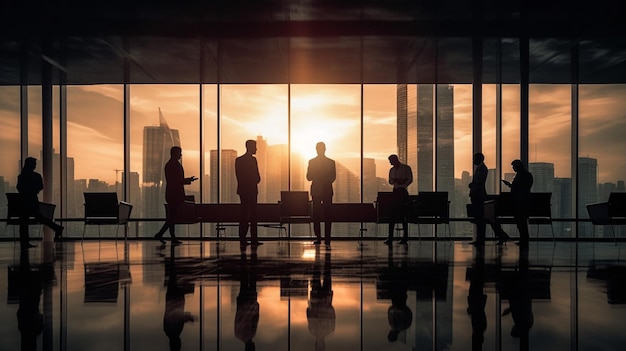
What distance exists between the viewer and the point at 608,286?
4523 millimetres

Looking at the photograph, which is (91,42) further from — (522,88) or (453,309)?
(453,309)

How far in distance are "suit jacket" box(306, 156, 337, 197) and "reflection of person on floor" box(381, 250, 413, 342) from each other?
4561 millimetres

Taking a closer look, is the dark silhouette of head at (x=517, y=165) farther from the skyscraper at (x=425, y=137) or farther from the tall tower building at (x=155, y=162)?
A: the tall tower building at (x=155, y=162)

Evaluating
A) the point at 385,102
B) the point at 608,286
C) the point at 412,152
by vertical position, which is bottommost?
the point at 608,286

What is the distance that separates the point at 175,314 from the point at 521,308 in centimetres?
198

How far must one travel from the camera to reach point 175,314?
304cm

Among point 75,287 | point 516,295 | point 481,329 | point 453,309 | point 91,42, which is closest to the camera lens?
point 481,329

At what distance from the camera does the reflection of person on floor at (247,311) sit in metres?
2.48

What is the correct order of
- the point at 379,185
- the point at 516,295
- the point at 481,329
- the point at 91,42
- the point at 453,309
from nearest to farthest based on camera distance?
the point at 481,329
the point at 453,309
the point at 516,295
the point at 91,42
the point at 379,185

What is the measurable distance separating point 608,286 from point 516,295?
4.02ft

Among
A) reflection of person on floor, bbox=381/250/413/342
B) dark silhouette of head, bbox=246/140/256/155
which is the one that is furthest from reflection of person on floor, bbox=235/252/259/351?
dark silhouette of head, bbox=246/140/256/155

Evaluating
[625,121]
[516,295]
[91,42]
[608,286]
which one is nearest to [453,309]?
[516,295]

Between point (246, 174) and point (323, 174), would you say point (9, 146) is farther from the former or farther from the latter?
point (323, 174)

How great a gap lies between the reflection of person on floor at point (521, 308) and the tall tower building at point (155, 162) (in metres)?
10.5
